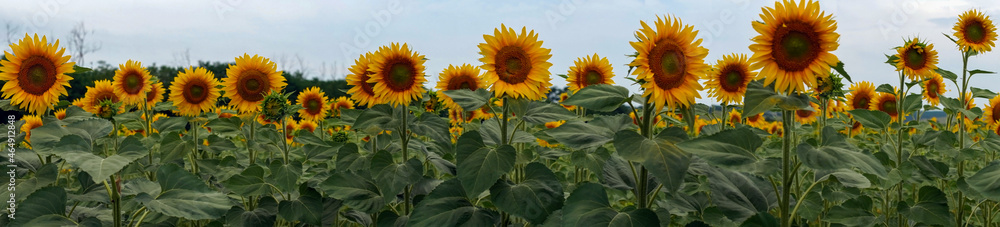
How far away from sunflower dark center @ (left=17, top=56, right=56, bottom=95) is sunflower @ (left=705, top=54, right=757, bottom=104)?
11.0 feet

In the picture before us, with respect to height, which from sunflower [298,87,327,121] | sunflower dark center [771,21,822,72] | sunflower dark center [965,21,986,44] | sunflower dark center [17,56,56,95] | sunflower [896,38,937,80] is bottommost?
sunflower [298,87,327,121]

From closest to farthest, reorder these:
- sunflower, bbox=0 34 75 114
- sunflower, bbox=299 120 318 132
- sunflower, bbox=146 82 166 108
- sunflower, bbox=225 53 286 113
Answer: sunflower, bbox=0 34 75 114 → sunflower, bbox=225 53 286 113 → sunflower, bbox=146 82 166 108 → sunflower, bbox=299 120 318 132

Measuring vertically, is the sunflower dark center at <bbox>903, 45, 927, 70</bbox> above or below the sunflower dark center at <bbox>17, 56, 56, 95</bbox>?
above

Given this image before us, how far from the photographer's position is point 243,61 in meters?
3.71

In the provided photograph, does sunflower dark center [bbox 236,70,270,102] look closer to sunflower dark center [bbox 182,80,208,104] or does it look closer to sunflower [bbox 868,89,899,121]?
sunflower dark center [bbox 182,80,208,104]

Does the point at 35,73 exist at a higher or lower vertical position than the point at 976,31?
lower

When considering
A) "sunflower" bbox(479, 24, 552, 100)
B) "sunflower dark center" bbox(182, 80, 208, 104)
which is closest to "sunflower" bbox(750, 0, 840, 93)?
"sunflower" bbox(479, 24, 552, 100)

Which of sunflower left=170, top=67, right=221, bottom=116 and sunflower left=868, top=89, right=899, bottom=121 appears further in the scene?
sunflower left=868, top=89, right=899, bottom=121

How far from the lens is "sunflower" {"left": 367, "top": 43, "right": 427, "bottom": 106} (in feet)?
9.26

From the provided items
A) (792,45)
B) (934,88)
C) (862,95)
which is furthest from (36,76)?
(934,88)

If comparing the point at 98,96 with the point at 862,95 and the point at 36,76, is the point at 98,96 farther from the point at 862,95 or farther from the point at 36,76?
the point at 862,95

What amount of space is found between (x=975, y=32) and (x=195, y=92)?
5625 millimetres

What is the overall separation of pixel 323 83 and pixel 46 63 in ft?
64.4

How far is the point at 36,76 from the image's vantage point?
3166 mm
